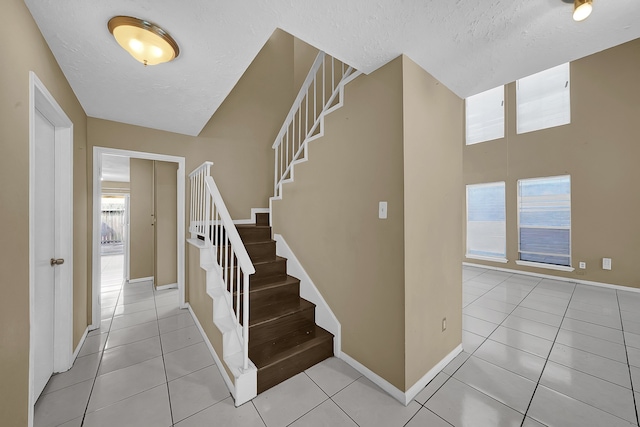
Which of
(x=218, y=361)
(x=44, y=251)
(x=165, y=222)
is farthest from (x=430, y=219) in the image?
(x=165, y=222)

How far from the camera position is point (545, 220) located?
4.62m

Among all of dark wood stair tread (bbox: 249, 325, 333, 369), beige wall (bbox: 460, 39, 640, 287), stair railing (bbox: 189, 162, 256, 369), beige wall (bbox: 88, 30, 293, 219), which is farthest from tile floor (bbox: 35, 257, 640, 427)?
beige wall (bbox: 88, 30, 293, 219)

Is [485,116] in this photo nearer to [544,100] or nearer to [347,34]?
[544,100]

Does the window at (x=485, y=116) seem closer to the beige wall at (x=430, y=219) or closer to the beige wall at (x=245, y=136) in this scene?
the beige wall at (x=430, y=219)

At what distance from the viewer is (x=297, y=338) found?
7.11 ft

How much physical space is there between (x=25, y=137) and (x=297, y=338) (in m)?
2.25

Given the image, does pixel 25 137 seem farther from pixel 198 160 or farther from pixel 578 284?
pixel 578 284

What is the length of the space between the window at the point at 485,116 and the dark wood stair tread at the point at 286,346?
5664 millimetres

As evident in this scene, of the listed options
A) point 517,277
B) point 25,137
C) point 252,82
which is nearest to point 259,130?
point 252,82

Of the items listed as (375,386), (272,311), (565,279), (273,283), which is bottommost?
(375,386)

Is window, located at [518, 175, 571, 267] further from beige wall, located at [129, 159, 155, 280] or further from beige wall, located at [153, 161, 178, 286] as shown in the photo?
beige wall, located at [129, 159, 155, 280]

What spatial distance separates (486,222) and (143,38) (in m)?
6.52

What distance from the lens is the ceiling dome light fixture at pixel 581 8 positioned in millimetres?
1188

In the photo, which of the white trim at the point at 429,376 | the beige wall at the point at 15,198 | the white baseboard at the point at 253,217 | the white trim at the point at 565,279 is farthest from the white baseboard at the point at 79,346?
the white trim at the point at 565,279
